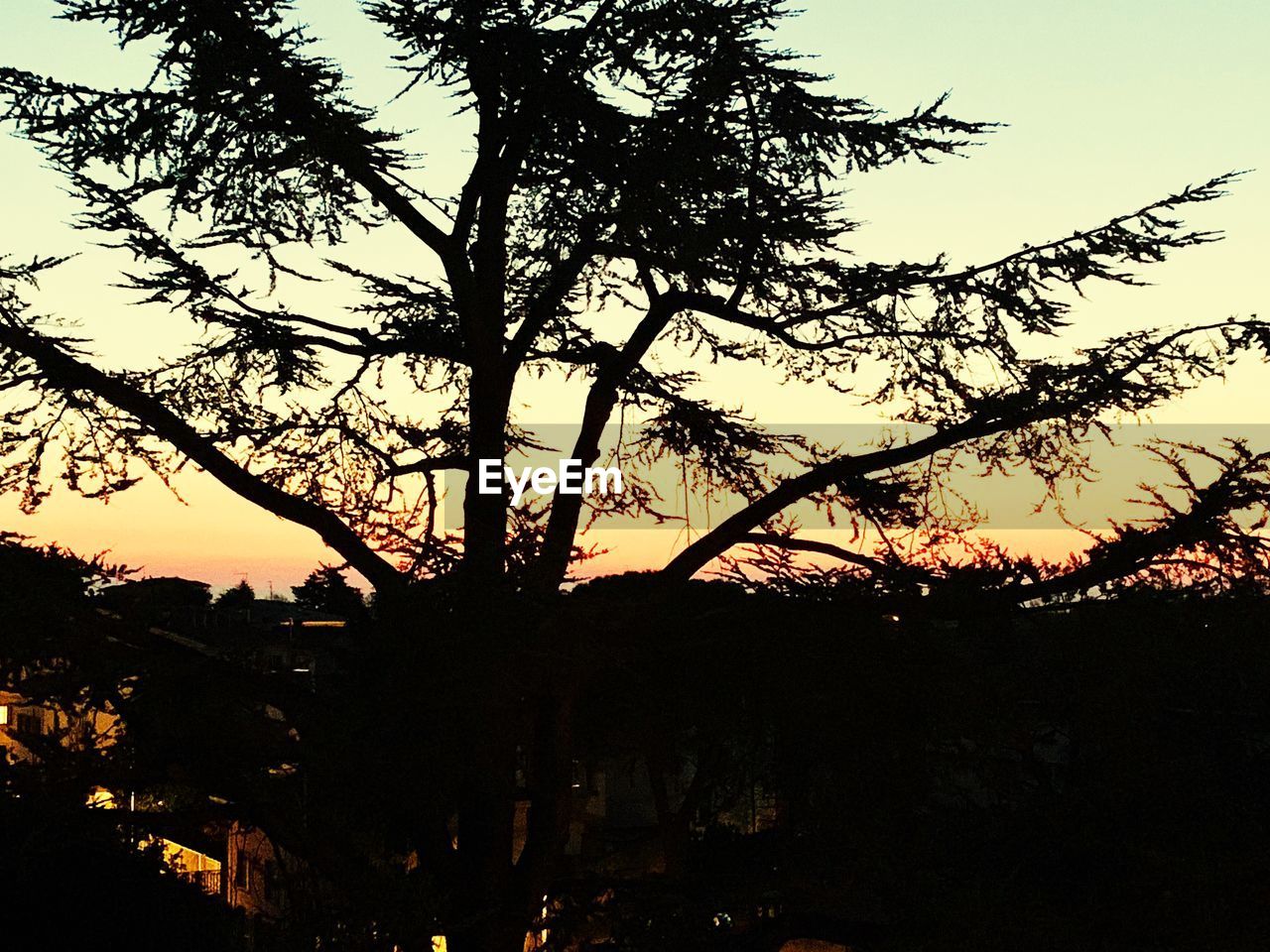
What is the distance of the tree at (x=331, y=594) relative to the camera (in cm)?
1088

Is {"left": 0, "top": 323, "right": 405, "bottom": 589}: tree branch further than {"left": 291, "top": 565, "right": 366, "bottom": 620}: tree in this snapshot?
Yes

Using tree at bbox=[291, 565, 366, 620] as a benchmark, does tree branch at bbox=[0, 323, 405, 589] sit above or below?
above

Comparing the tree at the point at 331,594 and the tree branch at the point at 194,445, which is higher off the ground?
the tree branch at the point at 194,445

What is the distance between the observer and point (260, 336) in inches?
551

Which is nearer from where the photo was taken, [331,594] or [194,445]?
[331,594]

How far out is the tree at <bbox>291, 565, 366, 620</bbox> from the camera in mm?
10883

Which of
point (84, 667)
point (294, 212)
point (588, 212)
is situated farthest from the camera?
point (294, 212)

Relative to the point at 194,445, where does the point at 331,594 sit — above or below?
below

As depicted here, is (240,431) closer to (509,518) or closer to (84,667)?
(509,518)

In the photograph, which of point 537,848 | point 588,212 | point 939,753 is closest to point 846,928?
point 939,753

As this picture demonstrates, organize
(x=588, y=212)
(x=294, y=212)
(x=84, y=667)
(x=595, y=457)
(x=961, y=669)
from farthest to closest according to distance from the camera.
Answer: (x=595, y=457) < (x=294, y=212) < (x=588, y=212) < (x=961, y=669) < (x=84, y=667)

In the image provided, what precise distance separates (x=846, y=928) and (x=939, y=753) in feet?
7.03

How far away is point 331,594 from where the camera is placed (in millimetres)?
10930

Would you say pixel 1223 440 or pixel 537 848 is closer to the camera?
pixel 1223 440
